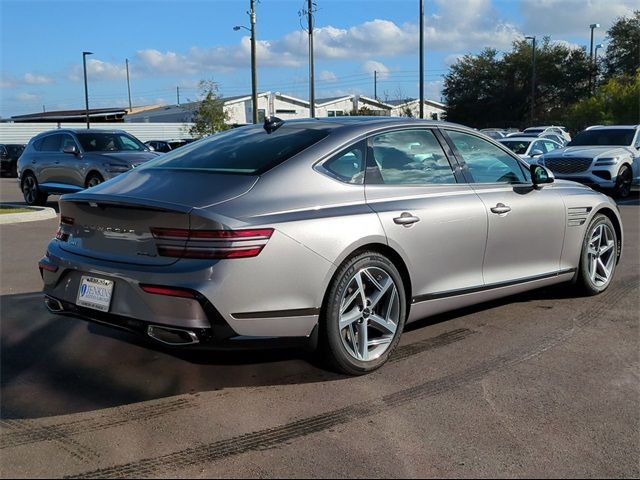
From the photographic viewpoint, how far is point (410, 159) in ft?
15.8

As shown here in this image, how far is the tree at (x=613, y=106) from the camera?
4059cm

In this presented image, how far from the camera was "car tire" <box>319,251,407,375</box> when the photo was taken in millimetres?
4016

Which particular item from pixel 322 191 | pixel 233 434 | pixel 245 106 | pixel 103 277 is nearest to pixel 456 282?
pixel 322 191

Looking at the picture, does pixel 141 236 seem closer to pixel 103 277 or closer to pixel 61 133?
pixel 103 277

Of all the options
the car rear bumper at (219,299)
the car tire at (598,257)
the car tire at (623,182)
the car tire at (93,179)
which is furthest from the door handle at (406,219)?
the car tire at (623,182)

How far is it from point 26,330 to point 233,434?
2.57 meters

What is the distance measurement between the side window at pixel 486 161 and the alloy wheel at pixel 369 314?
1.37m

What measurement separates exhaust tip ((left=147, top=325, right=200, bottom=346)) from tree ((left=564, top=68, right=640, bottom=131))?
41545mm

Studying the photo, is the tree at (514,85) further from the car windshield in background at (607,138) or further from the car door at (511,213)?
the car door at (511,213)

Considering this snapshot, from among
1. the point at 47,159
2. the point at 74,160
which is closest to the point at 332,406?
the point at 74,160

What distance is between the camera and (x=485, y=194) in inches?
202

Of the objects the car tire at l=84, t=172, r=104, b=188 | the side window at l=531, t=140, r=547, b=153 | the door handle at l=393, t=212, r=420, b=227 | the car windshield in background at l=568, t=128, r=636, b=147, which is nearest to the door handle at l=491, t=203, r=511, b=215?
the door handle at l=393, t=212, r=420, b=227

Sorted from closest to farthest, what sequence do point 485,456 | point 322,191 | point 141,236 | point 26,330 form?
→ point 485,456 < point 141,236 < point 322,191 < point 26,330

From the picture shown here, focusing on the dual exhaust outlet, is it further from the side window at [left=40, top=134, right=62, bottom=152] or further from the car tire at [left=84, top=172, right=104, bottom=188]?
the side window at [left=40, top=134, right=62, bottom=152]
